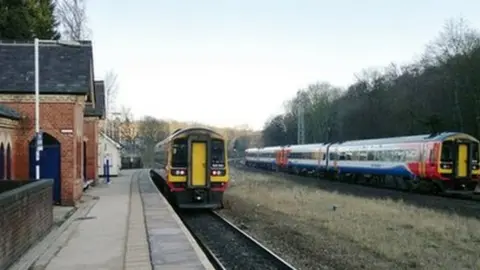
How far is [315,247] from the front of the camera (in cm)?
1342

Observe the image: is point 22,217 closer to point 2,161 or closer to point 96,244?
point 96,244

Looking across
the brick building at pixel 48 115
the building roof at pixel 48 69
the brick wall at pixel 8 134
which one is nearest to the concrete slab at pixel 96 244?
the brick building at pixel 48 115

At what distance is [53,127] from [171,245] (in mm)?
10149

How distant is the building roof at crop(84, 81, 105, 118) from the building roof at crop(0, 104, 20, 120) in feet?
31.3

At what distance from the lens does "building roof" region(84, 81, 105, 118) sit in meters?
32.5

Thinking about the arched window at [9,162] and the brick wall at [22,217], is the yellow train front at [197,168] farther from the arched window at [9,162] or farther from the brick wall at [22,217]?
the brick wall at [22,217]

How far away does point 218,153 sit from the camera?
21344 mm

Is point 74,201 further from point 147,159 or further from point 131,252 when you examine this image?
point 147,159

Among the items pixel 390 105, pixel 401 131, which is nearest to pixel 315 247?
pixel 401 131

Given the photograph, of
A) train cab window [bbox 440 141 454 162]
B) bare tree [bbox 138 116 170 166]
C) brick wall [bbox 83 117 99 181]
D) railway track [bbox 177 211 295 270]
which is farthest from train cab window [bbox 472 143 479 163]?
bare tree [bbox 138 116 170 166]

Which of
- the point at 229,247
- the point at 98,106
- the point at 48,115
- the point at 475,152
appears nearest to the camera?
the point at 229,247

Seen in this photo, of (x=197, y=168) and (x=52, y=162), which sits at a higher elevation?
(x=52, y=162)

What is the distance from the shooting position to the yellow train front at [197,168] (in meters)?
21.0

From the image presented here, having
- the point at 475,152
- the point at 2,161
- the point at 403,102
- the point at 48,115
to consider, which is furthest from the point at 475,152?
the point at 403,102
